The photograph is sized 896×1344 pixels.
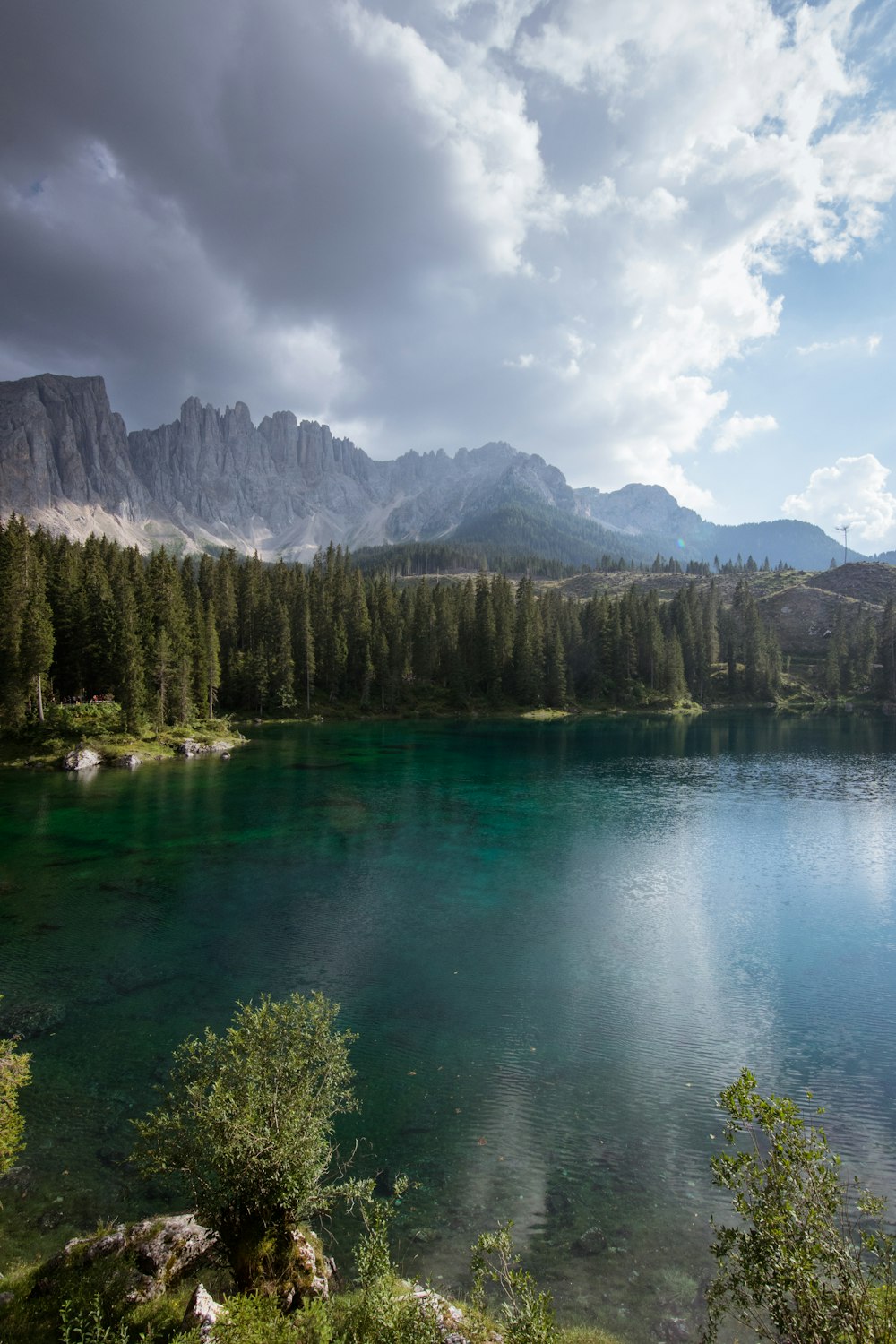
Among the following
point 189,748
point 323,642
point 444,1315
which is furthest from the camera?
point 323,642

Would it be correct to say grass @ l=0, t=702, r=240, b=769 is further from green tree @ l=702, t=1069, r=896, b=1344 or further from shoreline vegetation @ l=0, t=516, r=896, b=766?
green tree @ l=702, t=1069, r=896, b=1344

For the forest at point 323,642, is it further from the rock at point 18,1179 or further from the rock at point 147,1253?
the rock at point 147,1253

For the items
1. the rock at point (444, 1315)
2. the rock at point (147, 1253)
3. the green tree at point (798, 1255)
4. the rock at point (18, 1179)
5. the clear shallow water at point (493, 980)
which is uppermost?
the green tree at point (798, 1255)

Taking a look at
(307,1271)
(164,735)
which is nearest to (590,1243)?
(307,1271)

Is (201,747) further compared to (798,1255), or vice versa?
(201,747)

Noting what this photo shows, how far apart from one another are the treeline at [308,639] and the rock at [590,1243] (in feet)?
249

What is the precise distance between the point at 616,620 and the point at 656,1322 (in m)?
146

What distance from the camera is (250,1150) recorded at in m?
10.2

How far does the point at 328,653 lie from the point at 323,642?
2.80 m

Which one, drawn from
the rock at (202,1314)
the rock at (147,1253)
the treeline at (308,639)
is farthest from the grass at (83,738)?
the rock at (202,1314)

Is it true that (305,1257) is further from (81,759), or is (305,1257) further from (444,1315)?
(81,759)

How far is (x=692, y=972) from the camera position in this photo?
2561 cm

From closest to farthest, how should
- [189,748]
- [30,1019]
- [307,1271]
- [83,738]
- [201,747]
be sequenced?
[307,1271] → [30,1019] → [83,738] → [189,748] → [201,747]

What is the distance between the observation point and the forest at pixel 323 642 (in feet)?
265
